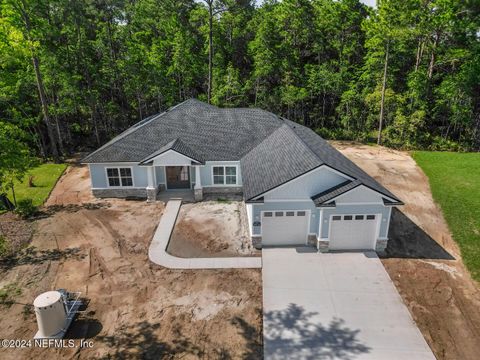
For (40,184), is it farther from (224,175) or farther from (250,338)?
(250,338)

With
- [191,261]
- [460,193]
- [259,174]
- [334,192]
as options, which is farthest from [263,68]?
[191,261]

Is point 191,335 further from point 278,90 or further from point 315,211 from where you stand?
point 278,90

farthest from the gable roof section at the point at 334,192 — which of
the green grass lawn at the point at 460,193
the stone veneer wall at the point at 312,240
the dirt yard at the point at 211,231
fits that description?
the green grass lawn at the point at 460,193

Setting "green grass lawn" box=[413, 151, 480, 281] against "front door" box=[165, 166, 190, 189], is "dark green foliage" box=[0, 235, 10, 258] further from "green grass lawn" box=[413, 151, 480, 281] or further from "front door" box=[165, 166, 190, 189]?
"green grass lawn" box=[413, 151, 480, 281]

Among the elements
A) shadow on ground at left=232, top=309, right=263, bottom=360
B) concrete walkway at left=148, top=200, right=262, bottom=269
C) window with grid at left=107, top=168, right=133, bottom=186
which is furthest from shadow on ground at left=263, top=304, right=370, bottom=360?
window with grid at left=107, top=168, right=133, bottom=186

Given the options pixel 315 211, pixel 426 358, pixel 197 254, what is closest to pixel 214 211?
pixel 197 254
